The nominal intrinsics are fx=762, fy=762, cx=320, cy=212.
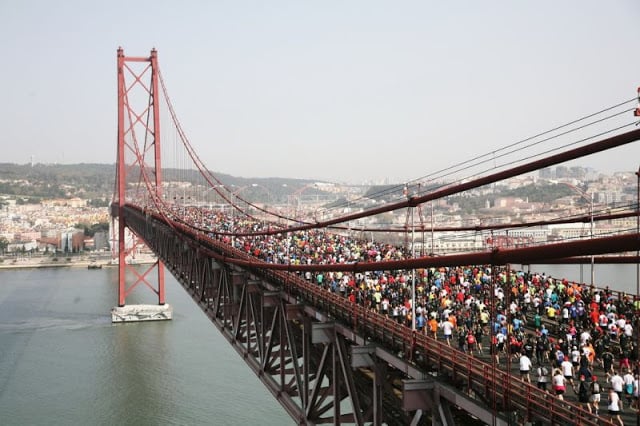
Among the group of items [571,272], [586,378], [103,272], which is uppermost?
[586,378]

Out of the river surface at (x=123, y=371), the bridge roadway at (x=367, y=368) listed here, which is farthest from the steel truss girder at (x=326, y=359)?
the river surface at (x=123, y=371)

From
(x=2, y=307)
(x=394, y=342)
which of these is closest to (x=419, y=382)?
(x=394, y=342)

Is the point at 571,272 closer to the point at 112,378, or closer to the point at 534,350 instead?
the point at 112,378

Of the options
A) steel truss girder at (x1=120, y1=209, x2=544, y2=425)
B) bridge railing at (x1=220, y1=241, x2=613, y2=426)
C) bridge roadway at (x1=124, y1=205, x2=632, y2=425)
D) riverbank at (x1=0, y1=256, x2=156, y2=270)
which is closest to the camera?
bridge railing at (x1=220, y1=241, x2=613, y2=426)

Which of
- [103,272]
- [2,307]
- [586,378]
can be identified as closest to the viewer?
[586,378]

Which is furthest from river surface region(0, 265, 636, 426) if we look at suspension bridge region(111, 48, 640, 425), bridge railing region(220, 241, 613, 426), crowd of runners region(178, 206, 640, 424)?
bridge railing region(220, 241, 613, 426)

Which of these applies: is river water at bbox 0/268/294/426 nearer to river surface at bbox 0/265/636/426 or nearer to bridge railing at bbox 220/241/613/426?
river surface at bbox 0/265/636/426

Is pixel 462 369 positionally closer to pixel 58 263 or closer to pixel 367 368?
pixel 367 368

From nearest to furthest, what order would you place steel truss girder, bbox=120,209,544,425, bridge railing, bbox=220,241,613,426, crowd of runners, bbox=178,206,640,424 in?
bridge railing, bbox=220,241,613,426 < crowd of runners, bbox=178,206,640,424 < steel truss girder, bbox=120,209,544,425
